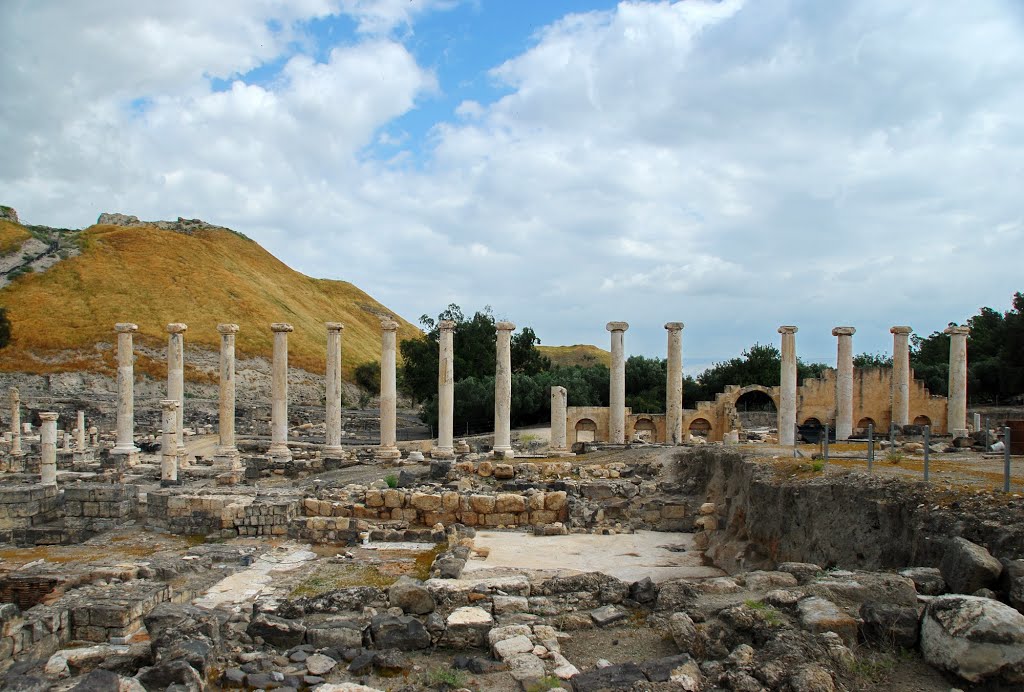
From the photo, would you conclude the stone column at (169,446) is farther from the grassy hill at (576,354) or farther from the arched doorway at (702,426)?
the grassy hill at (576,354)

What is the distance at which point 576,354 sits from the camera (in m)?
110

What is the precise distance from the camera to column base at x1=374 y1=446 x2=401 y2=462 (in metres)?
29.5

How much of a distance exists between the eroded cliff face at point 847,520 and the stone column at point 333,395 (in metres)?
18.0

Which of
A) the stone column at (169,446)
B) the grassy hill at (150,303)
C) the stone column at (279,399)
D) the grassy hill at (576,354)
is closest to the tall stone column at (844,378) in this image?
the stone column at (279,399)

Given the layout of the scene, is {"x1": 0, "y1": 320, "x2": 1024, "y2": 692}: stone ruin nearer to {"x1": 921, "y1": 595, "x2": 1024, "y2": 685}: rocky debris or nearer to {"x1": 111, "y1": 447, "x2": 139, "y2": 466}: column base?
{"x1": 921, "y1": 595, "x2": 1024, "y2": 685}: rocky debris

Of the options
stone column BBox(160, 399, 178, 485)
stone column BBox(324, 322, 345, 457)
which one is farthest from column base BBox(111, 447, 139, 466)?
stone column BBox(324, 322, 345, 457)

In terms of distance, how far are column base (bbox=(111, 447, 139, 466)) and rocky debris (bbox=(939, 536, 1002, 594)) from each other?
1170 inches

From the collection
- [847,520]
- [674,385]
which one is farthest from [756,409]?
[847,520]

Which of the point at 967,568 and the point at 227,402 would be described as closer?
the point at 967,568

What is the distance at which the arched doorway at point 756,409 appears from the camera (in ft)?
135

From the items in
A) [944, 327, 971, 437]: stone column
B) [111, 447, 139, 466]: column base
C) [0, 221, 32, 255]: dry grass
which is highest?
[0, 221, 32, 255]: dry grass

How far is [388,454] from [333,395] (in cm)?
347

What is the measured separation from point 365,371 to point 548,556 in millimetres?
60999

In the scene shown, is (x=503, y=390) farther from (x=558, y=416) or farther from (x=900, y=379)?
(x=900, y=379)
